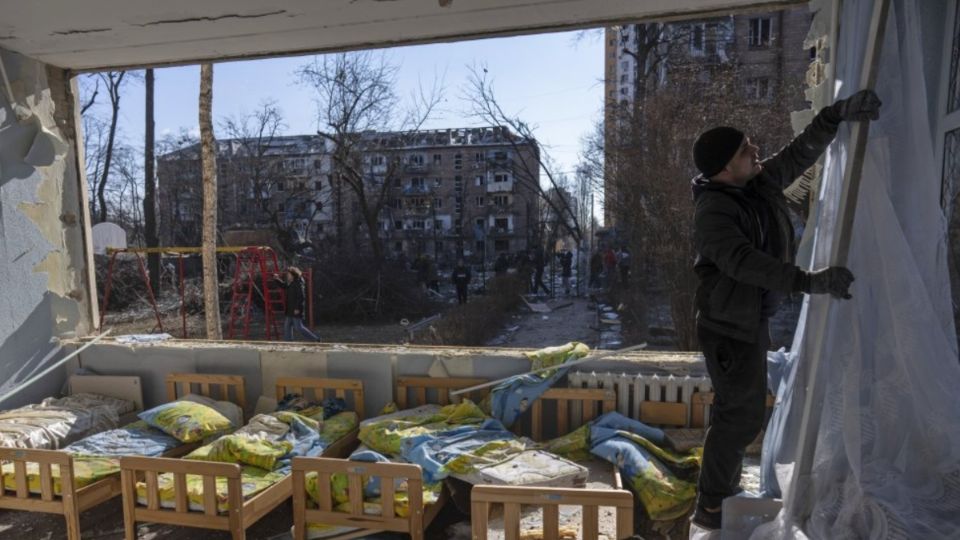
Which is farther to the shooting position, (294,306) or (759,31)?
(759,31)

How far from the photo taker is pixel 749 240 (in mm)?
2051

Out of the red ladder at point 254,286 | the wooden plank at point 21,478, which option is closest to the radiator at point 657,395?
the wooden plank at point 21,478

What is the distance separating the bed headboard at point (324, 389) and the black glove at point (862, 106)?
11.1 feet

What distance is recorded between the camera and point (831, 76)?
218cm

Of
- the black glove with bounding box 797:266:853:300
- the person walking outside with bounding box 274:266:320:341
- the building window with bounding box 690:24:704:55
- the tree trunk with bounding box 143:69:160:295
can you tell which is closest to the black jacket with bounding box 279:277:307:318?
the person walking outside with bounding box 274:266:320:341

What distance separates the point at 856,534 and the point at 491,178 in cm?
3875

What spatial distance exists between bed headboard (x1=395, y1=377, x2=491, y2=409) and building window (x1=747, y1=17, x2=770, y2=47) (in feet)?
63.8

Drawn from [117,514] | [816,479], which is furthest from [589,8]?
[117,514]

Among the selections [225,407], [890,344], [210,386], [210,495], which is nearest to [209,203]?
[210,386]

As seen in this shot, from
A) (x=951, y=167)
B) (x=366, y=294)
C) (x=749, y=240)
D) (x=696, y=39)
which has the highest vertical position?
(x=696, y=39)

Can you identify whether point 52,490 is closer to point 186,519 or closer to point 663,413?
point 186,519

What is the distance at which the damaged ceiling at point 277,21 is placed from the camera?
3656 millimetres

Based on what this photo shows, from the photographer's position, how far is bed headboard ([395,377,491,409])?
13.0 ft

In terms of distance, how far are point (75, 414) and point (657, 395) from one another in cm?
416
